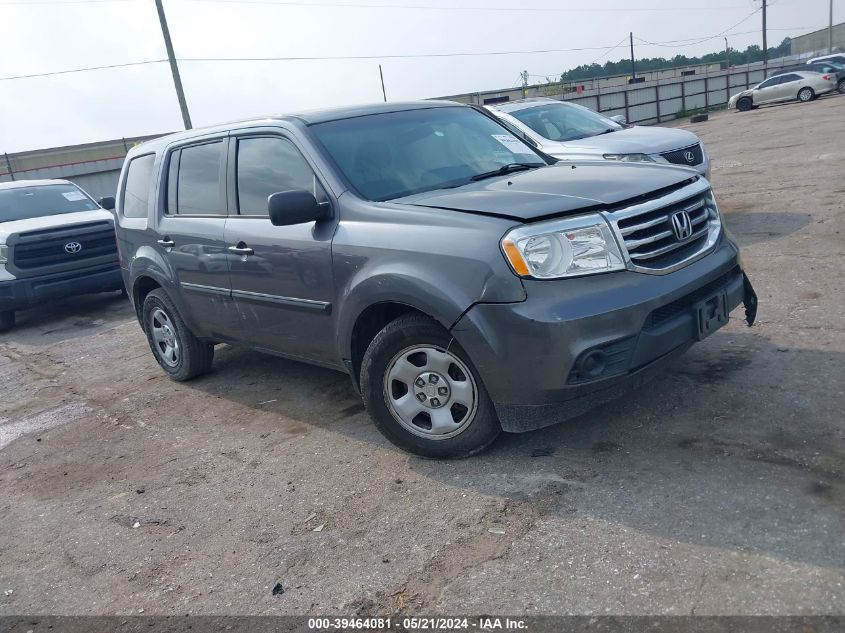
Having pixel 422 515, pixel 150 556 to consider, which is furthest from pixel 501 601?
pixel 150 556

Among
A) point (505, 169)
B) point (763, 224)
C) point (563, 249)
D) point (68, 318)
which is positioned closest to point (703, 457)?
point (563, 249)

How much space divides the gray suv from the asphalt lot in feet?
1.31

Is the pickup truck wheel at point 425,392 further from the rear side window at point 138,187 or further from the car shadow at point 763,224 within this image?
the car shadow at point 763,224

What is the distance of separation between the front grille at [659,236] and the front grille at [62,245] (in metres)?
8.07

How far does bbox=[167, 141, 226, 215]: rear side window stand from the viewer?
5.34 metres

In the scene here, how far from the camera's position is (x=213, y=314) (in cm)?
550

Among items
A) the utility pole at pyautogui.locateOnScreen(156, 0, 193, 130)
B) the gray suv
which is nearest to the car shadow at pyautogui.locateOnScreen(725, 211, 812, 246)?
the gray suv

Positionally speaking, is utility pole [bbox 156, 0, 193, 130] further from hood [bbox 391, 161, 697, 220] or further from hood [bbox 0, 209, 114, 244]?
hood [bbox 391, 161, 697, 220]

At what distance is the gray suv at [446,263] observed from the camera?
3.60 meters

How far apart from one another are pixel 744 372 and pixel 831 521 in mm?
1704

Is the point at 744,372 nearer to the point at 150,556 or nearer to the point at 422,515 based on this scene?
the point at 422,515

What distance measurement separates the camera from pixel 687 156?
8547mm

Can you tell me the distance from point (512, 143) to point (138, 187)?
10.2 feet

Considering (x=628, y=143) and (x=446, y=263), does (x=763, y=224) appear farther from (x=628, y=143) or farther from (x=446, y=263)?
(x=446, y=263)
